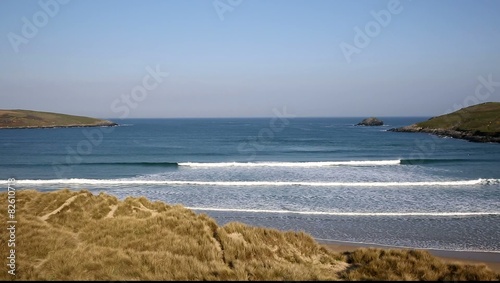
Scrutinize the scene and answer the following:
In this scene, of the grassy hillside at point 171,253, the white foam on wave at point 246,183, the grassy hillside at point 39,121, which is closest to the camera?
the grassy hillside at point 171,253

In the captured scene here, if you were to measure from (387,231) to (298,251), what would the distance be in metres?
6.68

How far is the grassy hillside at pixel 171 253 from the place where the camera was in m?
8.26

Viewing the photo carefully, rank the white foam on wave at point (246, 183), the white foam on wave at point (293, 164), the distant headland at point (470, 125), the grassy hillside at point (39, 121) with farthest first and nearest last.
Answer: the grassy hillside at point (39, 121), the distant headland at point (470, 125), the white foam on wave at point (293, 164), the white foam on wave at point (246, 183)

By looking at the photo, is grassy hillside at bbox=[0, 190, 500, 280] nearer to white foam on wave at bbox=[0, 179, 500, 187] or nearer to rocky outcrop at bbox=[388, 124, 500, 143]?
white foam on wave at bbox=[0, 179, 500, 187]

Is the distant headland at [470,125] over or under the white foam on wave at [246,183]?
over

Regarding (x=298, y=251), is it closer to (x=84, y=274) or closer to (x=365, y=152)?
(x=84, y=274)

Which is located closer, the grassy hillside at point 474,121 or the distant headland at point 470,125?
the distant headland at point 470,125

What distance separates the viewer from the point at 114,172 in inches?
1332

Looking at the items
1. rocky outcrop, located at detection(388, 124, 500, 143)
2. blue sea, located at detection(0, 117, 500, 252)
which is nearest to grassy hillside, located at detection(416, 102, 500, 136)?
rocky outcrop, located at detection(388, 124, 500, 143)

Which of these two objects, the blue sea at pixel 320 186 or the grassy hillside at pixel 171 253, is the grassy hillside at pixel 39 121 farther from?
the grassy hillside at pixel 171 253

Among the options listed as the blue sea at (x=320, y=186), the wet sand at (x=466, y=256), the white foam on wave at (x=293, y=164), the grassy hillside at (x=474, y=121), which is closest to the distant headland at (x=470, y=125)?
the grassy hillside at (x=474, y=121)

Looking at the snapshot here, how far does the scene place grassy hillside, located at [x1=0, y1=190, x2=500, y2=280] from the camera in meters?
8.26

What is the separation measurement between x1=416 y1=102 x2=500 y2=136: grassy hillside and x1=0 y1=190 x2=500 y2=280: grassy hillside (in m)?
→ 69.2

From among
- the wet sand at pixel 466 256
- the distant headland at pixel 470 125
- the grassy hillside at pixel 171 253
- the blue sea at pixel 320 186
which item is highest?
the distant headland at pixel 470 125
